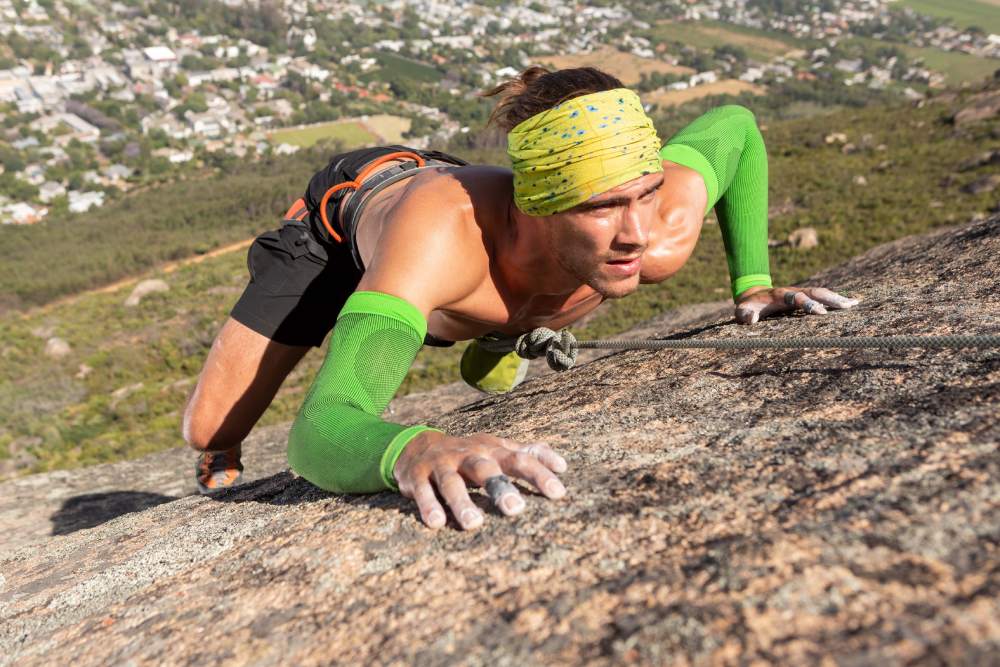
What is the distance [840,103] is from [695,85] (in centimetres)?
1883

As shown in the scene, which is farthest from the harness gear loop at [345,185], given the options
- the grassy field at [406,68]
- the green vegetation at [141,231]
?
the grassy field at [406,68]

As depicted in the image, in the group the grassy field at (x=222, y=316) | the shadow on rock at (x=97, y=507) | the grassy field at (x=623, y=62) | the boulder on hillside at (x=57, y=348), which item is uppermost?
the shadow on rock at (x=97, y=507)

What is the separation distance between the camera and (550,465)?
1.92 metres

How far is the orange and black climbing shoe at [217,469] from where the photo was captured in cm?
430

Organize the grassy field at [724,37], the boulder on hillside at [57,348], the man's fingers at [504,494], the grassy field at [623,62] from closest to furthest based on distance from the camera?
the man's fingers at [504,494] → the boulder on hillside at [57,348] → the grassy field at [623,62] → the grassy field at [724,37]

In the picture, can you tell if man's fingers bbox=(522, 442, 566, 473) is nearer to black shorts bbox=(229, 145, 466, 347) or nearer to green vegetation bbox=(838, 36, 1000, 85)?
black shorts bbox=(229, 145, 466, 347)

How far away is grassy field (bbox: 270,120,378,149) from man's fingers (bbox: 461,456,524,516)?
77.3 metres

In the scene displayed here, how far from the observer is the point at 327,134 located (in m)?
82.3

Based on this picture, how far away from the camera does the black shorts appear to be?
400 centimetres

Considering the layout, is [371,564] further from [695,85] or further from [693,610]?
[695,85]

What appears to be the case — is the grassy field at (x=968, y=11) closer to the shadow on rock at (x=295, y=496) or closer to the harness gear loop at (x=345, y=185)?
the harness gear loop at (x=345, y=185)

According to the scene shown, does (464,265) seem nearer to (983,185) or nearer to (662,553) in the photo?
(662,553)

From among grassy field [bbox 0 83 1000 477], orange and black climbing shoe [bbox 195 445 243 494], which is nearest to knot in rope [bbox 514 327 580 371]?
orange and black climbing shoe [bbox 195 445 243 494]

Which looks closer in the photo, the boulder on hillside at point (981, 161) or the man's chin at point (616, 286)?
the man's chin at point (616, 286)
